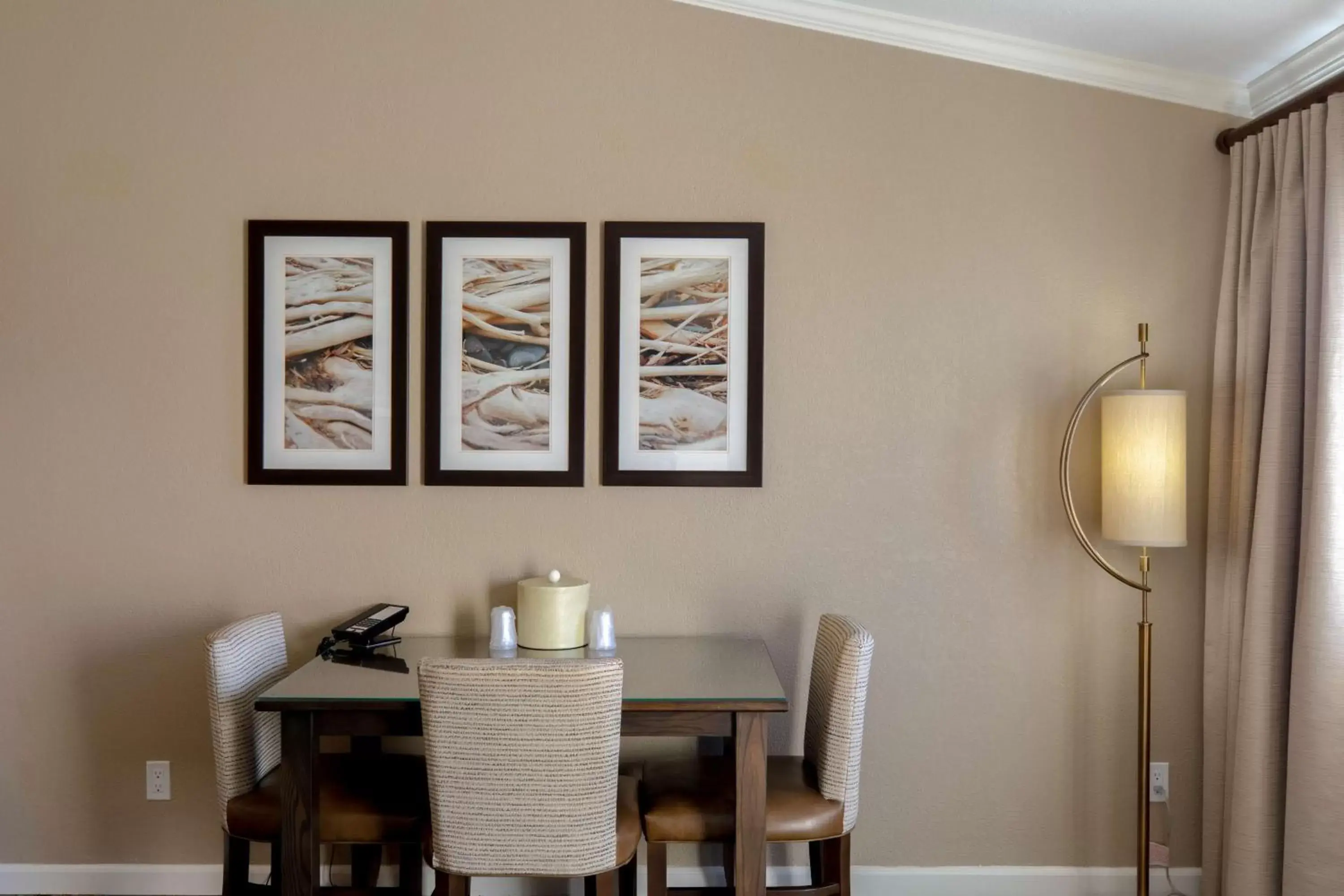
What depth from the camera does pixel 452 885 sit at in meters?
2.03

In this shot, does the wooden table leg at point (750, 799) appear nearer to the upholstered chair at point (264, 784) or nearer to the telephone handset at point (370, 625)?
the upholstered chair at point (264, 784)

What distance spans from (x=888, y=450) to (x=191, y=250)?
7.25 feet

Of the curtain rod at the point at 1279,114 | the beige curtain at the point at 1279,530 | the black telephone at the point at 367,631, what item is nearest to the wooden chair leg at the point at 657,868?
the black telephone at the point at 367,631

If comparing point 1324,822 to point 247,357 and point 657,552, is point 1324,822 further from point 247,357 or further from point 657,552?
point 247,357

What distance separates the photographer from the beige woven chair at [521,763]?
6.09 ft

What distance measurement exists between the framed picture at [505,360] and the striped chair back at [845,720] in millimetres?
960

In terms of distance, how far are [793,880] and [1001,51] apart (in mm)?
2607

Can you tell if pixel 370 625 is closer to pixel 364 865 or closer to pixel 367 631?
pixel 367 631

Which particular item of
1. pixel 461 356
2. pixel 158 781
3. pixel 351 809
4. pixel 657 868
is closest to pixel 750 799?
pixel 657 868

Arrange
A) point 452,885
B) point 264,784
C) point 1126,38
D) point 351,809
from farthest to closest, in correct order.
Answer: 1. point 1126,38
2. point 264,784
3. point 351,809
4. point 452,885

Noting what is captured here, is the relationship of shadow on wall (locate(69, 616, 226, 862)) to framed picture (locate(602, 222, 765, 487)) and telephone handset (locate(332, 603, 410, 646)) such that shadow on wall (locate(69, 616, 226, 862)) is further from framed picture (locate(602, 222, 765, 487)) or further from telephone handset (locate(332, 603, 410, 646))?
framed picture (locate(602, 222, 765, 487))

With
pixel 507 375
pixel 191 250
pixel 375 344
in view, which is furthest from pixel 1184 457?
pixel 191 250

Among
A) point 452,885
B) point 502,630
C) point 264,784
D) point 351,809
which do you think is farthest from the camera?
point 502,630

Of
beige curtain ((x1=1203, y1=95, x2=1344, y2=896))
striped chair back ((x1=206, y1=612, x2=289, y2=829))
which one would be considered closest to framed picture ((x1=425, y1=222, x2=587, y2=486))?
striped chair back ((x1=206, y1=612, x2=289, y2=829))
